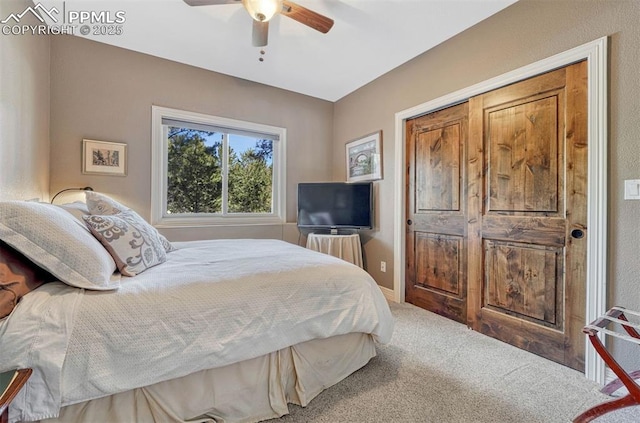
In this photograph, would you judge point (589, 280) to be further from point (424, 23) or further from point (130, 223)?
point (130, 223)

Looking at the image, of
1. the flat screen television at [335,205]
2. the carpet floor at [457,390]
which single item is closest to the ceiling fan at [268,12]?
the flat screen television at [335,205]

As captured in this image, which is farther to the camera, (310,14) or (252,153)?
(252,153)

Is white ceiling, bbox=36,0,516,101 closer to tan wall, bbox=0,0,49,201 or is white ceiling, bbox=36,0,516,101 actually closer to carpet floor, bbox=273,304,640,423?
tan wall, bbox=0,0,49,201

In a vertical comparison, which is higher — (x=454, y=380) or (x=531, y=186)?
(x=531, y=186)

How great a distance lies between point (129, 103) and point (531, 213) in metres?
3.72

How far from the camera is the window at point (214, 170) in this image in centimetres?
299

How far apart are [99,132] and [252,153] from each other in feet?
5.16

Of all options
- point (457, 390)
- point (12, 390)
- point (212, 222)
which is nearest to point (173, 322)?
point (12, 390)

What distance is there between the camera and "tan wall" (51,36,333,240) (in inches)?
98.2

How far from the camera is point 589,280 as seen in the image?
168cm

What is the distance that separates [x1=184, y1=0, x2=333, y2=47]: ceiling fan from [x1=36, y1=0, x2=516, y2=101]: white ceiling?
26 cm

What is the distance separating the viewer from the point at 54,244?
103 centimetres

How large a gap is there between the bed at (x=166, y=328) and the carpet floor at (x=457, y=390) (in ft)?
0.45

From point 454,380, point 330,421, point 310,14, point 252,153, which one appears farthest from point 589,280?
point 252,153
